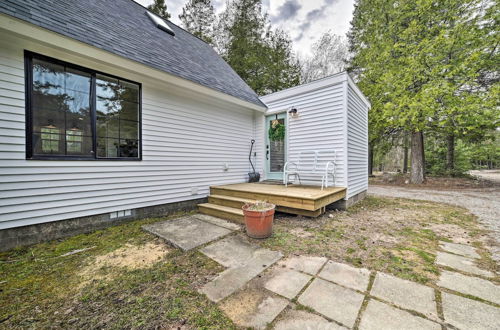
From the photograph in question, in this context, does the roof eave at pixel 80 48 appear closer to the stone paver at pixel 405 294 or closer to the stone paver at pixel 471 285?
the stone paver at pixel 405 294

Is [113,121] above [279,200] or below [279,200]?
above

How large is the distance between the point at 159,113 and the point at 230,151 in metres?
2.10

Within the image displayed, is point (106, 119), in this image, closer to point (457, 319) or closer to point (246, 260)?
point (246, 260)

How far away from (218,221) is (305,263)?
1886 millimetres

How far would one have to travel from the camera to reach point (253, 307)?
146 cm

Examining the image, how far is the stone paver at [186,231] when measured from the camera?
261 cm

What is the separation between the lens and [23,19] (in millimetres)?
2236

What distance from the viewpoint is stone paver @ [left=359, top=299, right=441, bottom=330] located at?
1.27 m

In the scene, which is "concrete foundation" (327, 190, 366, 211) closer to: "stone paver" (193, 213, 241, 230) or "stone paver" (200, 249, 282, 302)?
"stone paver" (193, 213, 241, 230)

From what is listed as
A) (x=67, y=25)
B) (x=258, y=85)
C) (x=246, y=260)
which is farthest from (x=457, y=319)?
(x=258, y=85)

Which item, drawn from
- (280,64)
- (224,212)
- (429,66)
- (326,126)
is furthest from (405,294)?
(280,64)

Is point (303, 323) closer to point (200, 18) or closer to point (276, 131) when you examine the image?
point (276, 131)

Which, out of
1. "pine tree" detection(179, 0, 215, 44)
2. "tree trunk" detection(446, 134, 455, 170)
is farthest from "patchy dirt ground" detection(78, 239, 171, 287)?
"tree trunk" detection(446, 134, 455, 170)

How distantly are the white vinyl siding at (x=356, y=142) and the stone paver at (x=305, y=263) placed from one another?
2.77m
